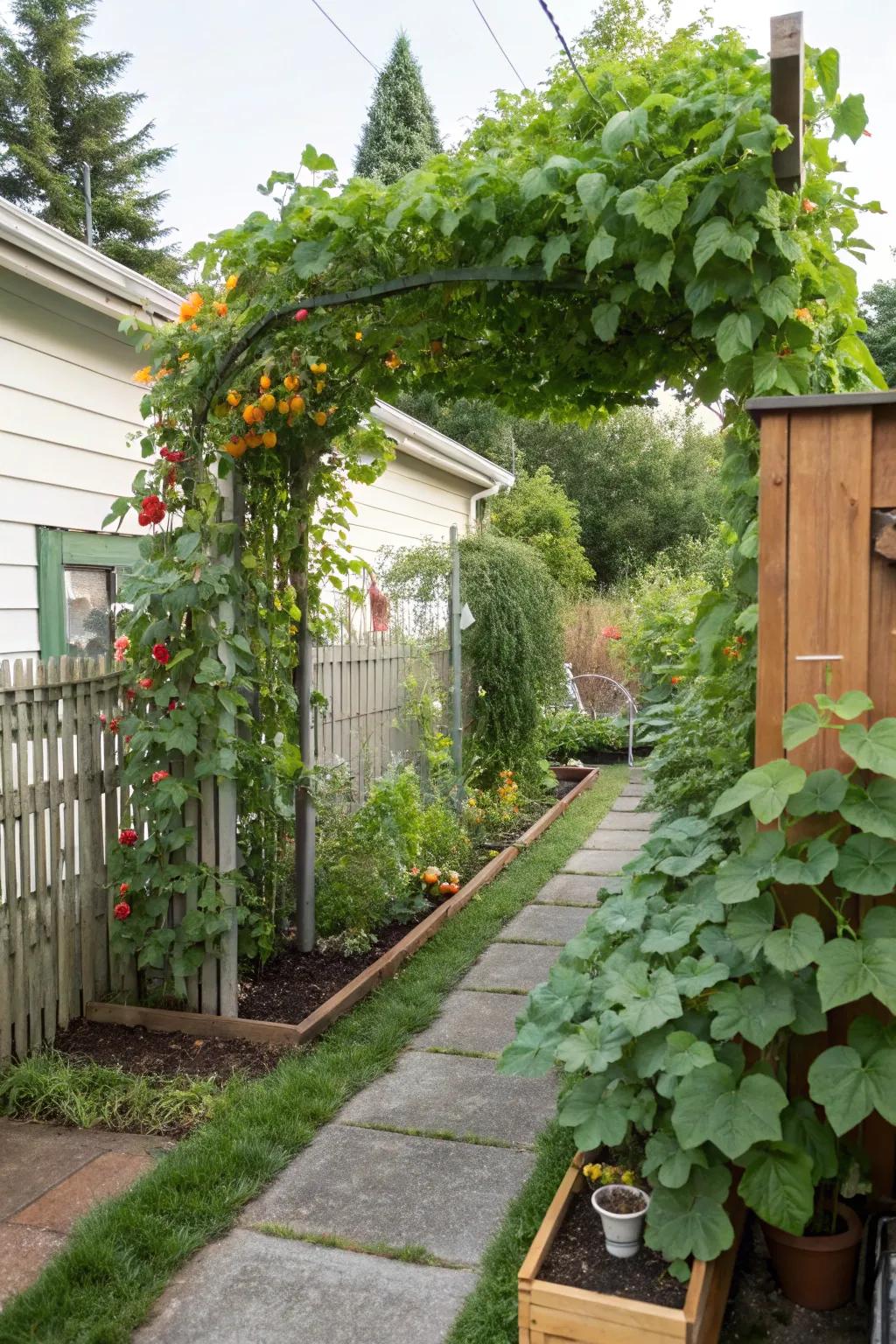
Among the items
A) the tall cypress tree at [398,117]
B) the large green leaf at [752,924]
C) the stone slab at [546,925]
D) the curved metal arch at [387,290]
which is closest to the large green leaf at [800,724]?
the large green leaf at [752,924]

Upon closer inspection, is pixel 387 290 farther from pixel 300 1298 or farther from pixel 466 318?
pixel 300 1298

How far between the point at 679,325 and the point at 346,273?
1109 mm

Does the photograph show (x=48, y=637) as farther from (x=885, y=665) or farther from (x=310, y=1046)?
(x=885, y=665)

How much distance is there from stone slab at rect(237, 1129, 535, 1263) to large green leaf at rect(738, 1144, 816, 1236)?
0.75 metres

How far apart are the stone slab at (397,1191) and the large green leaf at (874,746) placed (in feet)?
4.84

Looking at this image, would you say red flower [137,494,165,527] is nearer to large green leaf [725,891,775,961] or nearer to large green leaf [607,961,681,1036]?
large green leaf [607,961,681,1036]

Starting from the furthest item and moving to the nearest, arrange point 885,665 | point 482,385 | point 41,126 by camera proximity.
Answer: point 41,126
point 482,385
point 885,665

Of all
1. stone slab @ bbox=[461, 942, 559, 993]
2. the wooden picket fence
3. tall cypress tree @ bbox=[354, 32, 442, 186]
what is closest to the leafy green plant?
stone slab @ bbox=[461, 942, 559, 993]

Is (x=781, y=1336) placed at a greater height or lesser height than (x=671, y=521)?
lesser

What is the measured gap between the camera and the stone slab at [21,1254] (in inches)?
91.1

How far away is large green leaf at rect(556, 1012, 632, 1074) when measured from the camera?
6.82 feet

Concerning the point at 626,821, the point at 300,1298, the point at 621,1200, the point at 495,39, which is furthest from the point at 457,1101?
the point at 495,39

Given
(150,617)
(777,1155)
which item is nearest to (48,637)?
(150,617)

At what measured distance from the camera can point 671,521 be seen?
22.5 m
